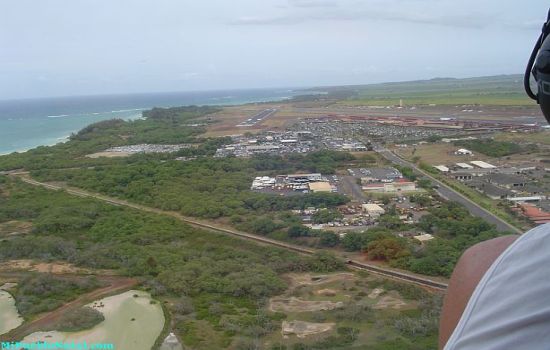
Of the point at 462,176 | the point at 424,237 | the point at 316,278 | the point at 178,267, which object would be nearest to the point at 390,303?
the point at 316,278

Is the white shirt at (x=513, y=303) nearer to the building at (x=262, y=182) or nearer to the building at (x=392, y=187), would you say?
the building at (x=392, y=187)

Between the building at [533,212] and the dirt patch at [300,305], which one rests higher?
the building at [533,212]

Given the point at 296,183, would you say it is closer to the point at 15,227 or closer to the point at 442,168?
the point at 442,168

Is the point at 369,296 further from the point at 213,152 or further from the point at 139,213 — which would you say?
the point at 213,152

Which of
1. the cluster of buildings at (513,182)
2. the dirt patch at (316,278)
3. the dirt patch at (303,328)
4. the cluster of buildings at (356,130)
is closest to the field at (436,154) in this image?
the cluster of buildings at (513,182)

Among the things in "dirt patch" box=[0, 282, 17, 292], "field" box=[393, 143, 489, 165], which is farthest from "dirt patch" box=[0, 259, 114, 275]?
"field" box=[393, 143, 489, 165]

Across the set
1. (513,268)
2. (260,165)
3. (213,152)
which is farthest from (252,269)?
(213,152)

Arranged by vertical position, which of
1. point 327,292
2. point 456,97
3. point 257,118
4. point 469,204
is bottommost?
point 327,292
